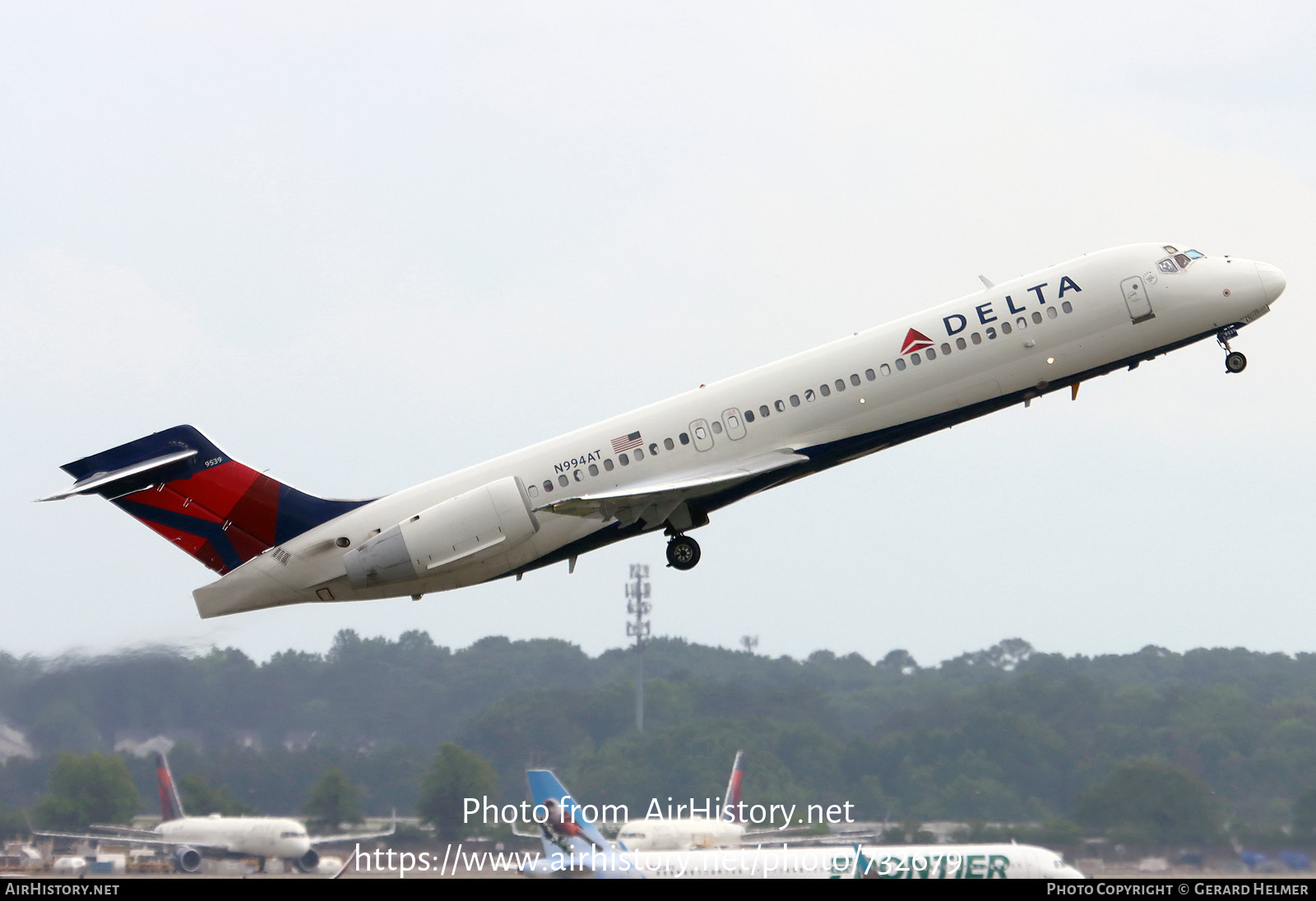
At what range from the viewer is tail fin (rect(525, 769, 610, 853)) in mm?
33219

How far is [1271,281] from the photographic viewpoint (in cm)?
3378

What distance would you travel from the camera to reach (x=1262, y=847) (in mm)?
32344

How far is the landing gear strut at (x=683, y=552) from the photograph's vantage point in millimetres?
34875

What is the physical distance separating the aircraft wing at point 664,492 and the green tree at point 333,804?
28.8ft

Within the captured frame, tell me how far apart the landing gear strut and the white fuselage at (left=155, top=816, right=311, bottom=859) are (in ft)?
33.2

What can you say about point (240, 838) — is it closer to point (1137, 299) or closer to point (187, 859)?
point (187, 859)

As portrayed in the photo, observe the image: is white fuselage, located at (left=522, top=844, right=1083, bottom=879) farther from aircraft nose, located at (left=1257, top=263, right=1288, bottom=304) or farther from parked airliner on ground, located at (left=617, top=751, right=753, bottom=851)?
aircraft nose, located at (left=1257, top=263, right=1288, bottom=304)

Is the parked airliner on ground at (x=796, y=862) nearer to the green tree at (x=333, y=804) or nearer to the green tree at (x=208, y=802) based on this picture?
the green tree at (x=333, y=804)

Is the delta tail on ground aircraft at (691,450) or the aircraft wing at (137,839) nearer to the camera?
the delta tail on ground aircraft at (691,450)

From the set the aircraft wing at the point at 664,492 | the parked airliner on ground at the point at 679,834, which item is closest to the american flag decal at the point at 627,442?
the aircraft wing at the point at 664,492

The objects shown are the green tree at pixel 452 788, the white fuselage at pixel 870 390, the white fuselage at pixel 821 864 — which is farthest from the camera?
the green tree at pixel 452 788

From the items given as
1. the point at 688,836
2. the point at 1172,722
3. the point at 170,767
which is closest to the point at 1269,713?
the point at 1172,722

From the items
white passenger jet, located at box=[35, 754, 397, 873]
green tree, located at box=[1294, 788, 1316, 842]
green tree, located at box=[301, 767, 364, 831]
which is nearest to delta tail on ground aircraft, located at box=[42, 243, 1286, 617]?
white passenger jet, located at box=[35, 754, 397, 873]

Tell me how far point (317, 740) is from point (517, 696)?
22.8 feet
